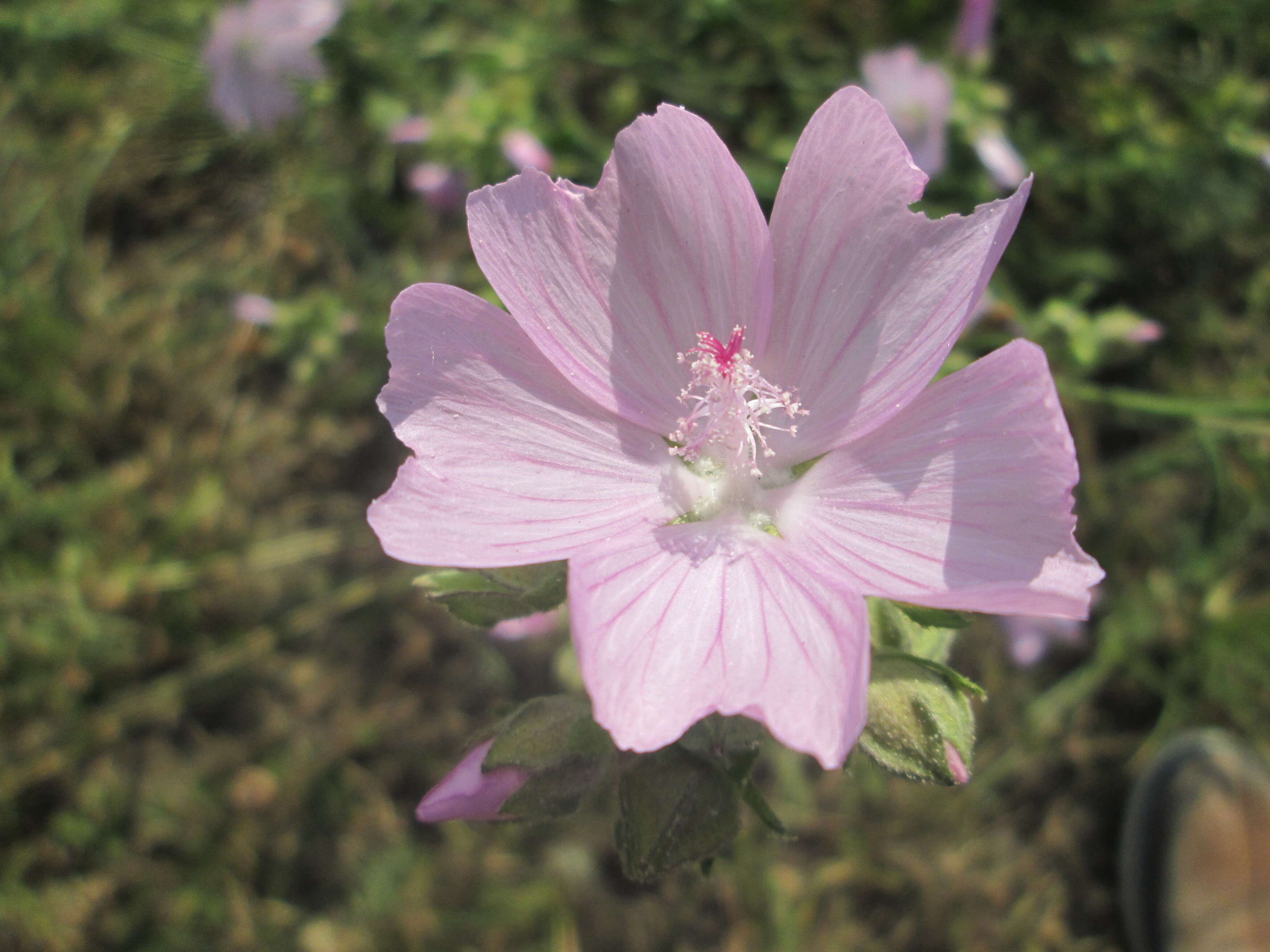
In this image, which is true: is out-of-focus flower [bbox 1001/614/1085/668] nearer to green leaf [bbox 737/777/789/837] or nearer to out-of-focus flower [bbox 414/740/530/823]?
green leaf [bbox 737/777/789/837]

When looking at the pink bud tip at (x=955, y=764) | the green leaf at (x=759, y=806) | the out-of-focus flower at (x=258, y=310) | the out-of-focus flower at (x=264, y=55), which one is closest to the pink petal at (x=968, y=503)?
the pink bud tip at (x=955, y=764)

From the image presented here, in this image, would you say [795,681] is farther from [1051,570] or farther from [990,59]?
[990,59]

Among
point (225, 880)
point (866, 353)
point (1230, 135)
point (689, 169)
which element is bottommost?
point (225, 880)

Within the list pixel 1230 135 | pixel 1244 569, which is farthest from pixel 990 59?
pixel 1244 569

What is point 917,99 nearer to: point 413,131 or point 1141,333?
point 1141,333

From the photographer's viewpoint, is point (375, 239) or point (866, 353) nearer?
point (866, 353)

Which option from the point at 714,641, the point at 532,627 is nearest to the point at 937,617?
the point at 714,641
